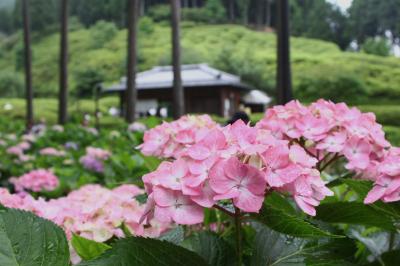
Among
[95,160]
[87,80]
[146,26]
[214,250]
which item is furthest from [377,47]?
[214,250]

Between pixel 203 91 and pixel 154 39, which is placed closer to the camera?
pixel 203 91

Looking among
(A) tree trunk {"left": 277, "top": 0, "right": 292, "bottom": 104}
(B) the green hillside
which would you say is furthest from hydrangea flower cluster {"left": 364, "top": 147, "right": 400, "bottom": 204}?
(B) the green hillside

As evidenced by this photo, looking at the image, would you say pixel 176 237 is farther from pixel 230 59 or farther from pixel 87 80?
pixel 87 80

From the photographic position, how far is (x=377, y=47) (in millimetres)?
44094

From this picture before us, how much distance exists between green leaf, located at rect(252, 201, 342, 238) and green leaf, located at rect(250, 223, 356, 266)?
0.08 metres

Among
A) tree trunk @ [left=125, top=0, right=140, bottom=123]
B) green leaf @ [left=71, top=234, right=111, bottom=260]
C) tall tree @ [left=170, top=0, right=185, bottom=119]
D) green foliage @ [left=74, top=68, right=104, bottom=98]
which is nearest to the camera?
green leaf @ [left=71, top=234, right=111, bottom=260]

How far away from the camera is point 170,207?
2.60 feet

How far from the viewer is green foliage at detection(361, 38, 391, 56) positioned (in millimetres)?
43938

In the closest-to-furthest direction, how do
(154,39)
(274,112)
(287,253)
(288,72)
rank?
1. (287,253)
2. (274,112)
3. (288,72)
4. (154,39)

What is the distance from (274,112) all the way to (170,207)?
51 cm

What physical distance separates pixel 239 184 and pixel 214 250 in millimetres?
178

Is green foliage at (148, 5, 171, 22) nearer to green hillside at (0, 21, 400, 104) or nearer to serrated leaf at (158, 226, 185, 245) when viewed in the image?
green hillside at (0, 21, 400, 104)

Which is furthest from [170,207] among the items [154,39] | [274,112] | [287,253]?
[154,39]

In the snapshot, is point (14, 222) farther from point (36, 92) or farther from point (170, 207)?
point (36, 92)
